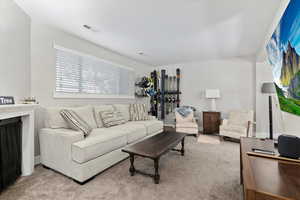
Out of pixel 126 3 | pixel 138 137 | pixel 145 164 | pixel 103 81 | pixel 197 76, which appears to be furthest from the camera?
pixel 197 76

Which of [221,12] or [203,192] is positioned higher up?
[221,12]

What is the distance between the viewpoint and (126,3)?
6.40 ft

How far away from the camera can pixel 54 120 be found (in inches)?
93.1

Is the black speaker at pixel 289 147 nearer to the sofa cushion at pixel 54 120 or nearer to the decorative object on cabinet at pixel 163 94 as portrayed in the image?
the sofa cushion at pixel 54 120

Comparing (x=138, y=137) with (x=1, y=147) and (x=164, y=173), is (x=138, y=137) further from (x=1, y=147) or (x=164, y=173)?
(x=1, y=147)

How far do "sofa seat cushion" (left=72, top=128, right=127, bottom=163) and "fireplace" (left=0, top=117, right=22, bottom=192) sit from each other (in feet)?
2.36

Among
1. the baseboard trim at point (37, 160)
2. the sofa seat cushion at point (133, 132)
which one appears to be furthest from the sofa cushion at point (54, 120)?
the sofa seat cushion at point (133, 132)

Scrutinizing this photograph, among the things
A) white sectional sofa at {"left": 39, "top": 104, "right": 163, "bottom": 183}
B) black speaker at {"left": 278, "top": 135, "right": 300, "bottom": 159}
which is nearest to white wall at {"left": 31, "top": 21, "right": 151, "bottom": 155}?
white sectional sofa at {"left": 39, "top": 104, "right": 163, "bottom": 183}

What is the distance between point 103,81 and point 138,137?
1872mm

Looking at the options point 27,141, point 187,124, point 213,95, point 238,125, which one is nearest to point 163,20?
point 27,141

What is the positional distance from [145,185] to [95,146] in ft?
2.82

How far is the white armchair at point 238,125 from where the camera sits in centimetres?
356

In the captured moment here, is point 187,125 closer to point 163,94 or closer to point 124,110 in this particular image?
point 163,94

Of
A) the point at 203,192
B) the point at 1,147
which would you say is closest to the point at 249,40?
the point at 203,192
